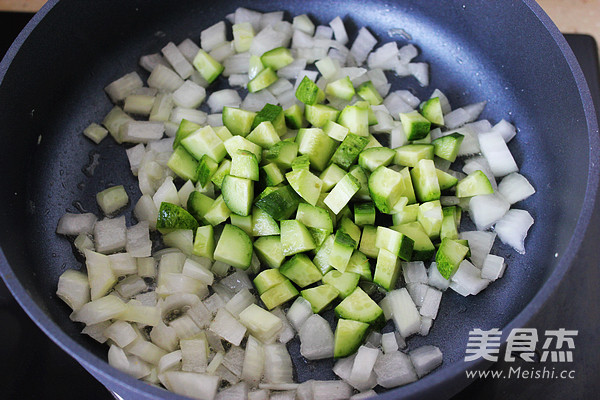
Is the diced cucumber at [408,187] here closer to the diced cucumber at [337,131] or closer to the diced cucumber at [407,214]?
the diced cucumber at [407,214]

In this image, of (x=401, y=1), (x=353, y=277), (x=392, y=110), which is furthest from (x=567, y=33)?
(x=353, y=277)

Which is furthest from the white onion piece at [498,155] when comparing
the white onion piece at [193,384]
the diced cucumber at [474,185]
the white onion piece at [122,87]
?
the white onion piece at [122,87]

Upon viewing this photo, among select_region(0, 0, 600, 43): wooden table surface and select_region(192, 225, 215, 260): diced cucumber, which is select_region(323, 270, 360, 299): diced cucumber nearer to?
select_region(192, 225, 215, 260): diced cucumber

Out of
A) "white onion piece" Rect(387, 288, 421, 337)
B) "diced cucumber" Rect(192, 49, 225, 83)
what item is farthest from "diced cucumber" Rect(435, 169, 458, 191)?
"diced cucumber" Rect(192, 49, 225, 83)

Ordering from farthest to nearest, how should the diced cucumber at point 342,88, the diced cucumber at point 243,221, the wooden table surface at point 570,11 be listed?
the wooden table surface at point 570,11, the diced cucumber at point 342,88, the diced cucumber at point 243,221

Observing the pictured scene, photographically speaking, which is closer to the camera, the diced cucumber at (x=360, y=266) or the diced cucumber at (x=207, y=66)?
the diced cucumber at (x=360, y=266)

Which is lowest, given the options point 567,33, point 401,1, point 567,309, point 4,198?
point 4,198

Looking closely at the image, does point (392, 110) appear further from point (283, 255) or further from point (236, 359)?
point (236, 359)
